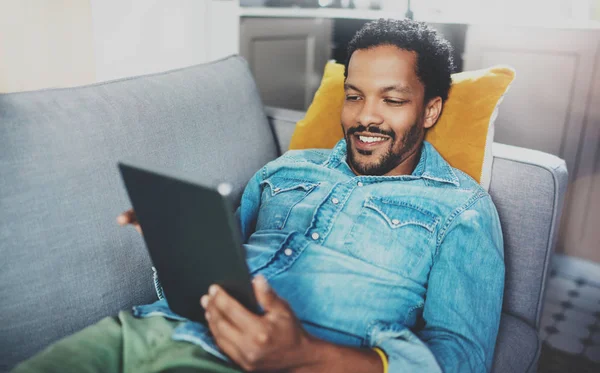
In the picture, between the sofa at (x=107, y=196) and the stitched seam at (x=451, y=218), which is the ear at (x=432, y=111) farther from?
the stitched seam at (x=451, y=218)

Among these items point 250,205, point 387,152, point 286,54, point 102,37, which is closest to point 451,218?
point 387,152

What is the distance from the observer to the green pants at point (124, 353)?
2.41 ft

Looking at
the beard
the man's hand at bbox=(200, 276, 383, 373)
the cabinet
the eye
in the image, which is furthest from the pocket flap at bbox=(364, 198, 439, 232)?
the cabinet

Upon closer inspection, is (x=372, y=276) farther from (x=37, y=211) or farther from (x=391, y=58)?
(x=37, y=211)

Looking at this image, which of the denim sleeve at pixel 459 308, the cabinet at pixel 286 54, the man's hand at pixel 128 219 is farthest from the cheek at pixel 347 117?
the cabinet at pixel 286 54

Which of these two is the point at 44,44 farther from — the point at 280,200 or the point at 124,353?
the point at 124,353

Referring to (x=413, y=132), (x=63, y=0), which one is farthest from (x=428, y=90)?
(x=63, y=0)

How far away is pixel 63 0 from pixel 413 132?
1.36m

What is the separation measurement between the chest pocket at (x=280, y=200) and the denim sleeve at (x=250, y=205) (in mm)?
38

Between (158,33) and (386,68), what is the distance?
1408 mm

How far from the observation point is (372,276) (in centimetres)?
95

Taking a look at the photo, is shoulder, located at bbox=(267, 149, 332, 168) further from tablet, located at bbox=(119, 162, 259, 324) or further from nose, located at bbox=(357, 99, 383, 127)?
tablet, located at bbox=(119, 162, 259, 324)

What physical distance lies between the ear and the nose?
158mm

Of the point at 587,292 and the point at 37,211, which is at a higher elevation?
the point at 37,211
